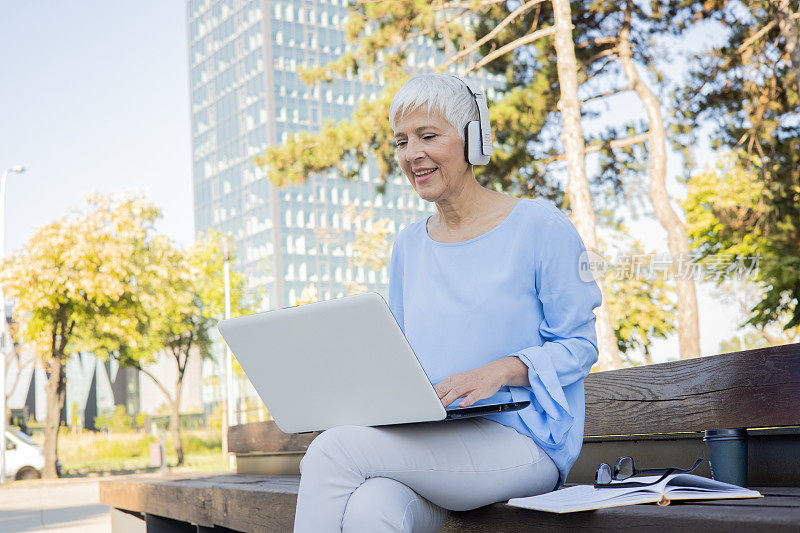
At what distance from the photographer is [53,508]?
35.6 ft

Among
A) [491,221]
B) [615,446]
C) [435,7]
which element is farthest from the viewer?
[435,7]

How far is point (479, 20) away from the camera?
51.1 ft

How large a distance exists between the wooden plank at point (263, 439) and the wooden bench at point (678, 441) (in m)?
0.72

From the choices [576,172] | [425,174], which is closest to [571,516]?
[425,174]

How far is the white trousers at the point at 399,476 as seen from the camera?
171 cm

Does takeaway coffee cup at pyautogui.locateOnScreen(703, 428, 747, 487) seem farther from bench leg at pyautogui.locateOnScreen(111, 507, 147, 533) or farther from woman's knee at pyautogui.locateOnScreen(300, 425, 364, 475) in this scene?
bench leg at pyautogui.locateOnScreen(111, 507, 147, 533)

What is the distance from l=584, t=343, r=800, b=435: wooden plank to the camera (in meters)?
2.04

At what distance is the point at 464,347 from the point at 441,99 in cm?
61

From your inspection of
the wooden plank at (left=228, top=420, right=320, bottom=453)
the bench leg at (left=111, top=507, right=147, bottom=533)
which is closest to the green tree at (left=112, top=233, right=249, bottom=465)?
the bench leg at (left=111, top=507, right=147, bottom=533)

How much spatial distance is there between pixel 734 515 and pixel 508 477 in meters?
0.58

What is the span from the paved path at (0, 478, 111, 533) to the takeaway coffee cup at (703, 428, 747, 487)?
21.5ft

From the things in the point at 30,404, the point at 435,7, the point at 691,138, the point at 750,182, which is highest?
the point at 435,7

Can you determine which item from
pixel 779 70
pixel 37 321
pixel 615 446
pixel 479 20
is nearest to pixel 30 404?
pixel 37 321

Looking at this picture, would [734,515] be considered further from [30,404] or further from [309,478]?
[30,404]
